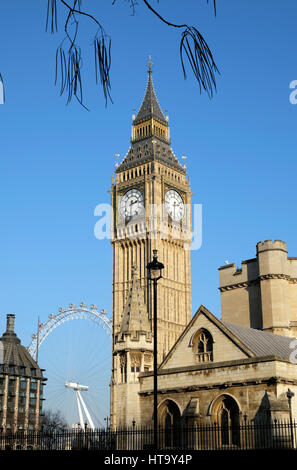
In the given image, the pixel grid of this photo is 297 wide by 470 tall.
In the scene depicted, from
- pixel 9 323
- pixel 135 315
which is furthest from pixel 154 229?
pixel 135 315

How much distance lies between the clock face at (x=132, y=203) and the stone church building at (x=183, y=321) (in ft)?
0.59

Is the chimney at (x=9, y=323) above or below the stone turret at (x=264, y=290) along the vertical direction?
above

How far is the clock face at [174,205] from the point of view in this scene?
101 m

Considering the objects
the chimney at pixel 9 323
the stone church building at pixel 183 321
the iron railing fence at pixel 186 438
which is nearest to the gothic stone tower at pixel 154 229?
the stone church building at pixel 183 321

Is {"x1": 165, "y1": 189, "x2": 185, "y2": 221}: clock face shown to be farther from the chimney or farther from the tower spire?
the chimney

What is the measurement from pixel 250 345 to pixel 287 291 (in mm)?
19129

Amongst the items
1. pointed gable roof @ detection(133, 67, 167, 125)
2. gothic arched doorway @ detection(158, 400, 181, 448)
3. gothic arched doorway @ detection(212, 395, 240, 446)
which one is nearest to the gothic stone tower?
pointed gable roof @ detection(133, 67, 167, 125)

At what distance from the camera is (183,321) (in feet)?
325

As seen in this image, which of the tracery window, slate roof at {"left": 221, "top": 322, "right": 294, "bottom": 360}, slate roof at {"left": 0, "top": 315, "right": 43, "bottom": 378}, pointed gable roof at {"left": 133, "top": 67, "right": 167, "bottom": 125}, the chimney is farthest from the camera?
the chimney

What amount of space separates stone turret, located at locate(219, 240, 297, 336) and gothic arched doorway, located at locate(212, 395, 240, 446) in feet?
62.0

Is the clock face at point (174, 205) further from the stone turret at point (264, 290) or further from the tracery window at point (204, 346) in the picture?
the tracery window at point (204, 346)

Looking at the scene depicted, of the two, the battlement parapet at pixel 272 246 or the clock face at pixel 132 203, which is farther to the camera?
the clock face at pixel 132 203

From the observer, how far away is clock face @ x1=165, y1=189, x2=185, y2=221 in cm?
10088
